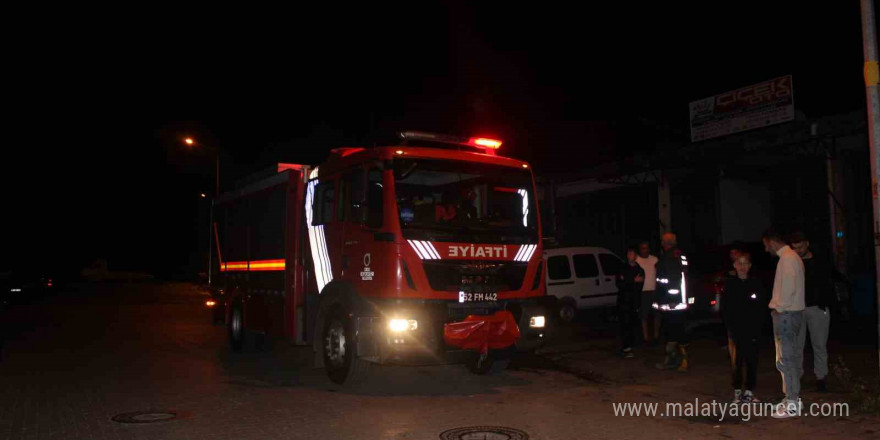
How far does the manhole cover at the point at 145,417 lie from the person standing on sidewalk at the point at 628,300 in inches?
263

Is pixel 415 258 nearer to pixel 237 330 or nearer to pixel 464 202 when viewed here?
pixel 464 202

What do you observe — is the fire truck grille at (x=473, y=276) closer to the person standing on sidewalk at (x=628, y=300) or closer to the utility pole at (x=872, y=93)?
the person standing on sidewalk at (x=628, y=300)

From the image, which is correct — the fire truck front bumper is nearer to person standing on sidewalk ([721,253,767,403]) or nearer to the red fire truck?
the red fire truck

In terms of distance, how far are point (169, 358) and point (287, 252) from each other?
312 cm

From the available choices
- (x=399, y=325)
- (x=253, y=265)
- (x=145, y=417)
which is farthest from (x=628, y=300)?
(x=145, y=417)

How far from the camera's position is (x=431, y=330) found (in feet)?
25.8

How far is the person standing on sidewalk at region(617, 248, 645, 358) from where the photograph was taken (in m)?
10.9

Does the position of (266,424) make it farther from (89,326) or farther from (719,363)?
(89,326)

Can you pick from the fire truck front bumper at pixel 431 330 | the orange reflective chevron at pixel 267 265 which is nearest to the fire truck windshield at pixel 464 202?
the fire truck front bumper at pixel 431 330

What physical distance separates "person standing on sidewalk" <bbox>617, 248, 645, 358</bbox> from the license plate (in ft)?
11.2

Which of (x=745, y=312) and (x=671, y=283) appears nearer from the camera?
(x=745, y=312)

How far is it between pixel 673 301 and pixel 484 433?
422cm

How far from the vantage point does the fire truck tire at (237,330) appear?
39.7 ft

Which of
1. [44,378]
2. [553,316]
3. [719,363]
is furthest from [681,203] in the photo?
[44,378]
